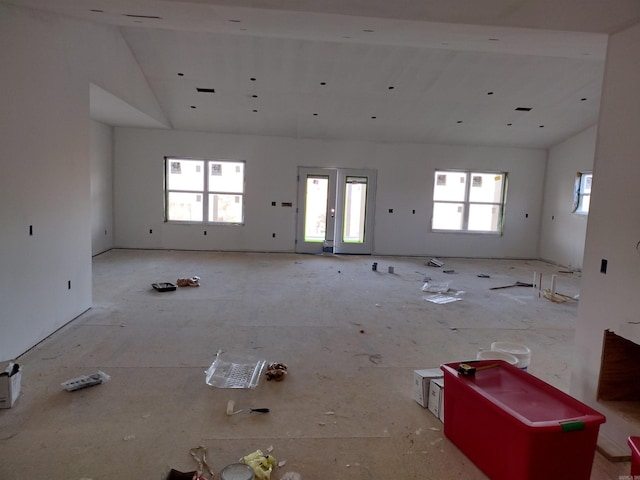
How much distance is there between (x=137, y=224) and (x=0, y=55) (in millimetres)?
6311

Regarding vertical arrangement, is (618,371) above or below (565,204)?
below

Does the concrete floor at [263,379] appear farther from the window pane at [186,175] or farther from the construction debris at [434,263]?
the window pane at [186,175]

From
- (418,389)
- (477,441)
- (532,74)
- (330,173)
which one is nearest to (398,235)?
(330,173)

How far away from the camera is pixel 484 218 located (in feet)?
32.0

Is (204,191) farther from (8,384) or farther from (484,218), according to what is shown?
(8,384)

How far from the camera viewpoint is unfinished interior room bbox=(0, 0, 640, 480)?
2283 mm

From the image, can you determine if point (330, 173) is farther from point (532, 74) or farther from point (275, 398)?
point (275, 398)

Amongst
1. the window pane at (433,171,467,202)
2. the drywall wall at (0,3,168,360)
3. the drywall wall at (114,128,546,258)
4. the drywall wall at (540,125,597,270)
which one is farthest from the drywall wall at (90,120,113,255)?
the drywall wall at (540,125,597,270)

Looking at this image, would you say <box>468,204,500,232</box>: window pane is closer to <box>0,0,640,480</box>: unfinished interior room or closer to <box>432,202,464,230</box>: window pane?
<box>432,202,464,230</box>: window pane

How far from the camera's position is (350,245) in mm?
9477

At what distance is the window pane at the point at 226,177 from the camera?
9102mm

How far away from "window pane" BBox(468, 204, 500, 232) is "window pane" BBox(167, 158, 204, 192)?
6.30 m

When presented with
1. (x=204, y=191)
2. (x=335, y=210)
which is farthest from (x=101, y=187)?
(x=335, y=210)

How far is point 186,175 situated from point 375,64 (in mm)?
5021
